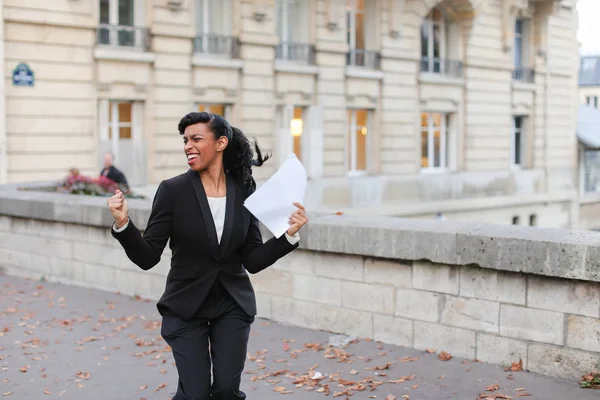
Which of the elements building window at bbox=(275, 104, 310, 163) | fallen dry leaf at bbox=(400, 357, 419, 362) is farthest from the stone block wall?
building window at bbox=(275, 104, 310, 163)

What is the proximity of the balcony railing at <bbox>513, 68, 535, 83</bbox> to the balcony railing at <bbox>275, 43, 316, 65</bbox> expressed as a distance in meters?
11.5

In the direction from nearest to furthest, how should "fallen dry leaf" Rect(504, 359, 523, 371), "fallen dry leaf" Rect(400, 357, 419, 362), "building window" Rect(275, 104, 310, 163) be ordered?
"fallen dry leaf" Rect(504, 359, 523, 371) → "fallen dry leaf" Rect(400, 357, 419, 362) → "building window" Rect(275, 104, 310, 163)

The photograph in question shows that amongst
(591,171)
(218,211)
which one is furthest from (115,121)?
(591,171)

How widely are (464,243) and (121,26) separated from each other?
51.8ft

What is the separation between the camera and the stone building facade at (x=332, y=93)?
2041cm

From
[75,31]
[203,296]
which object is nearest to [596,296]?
[203,296]

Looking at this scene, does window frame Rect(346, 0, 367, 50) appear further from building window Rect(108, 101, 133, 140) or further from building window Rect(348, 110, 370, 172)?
building window Rect(108, 101, 133, 140)

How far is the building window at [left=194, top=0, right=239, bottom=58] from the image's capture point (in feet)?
76.4

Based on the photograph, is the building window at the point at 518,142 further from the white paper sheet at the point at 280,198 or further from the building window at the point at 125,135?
the white paper sheet at the point at 280,198

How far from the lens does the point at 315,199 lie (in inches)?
1002

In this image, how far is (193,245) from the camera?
16.0ft

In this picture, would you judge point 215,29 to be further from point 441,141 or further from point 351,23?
point 441,141

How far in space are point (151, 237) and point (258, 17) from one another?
1987cm

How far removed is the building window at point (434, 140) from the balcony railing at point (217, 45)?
27.8 feet
